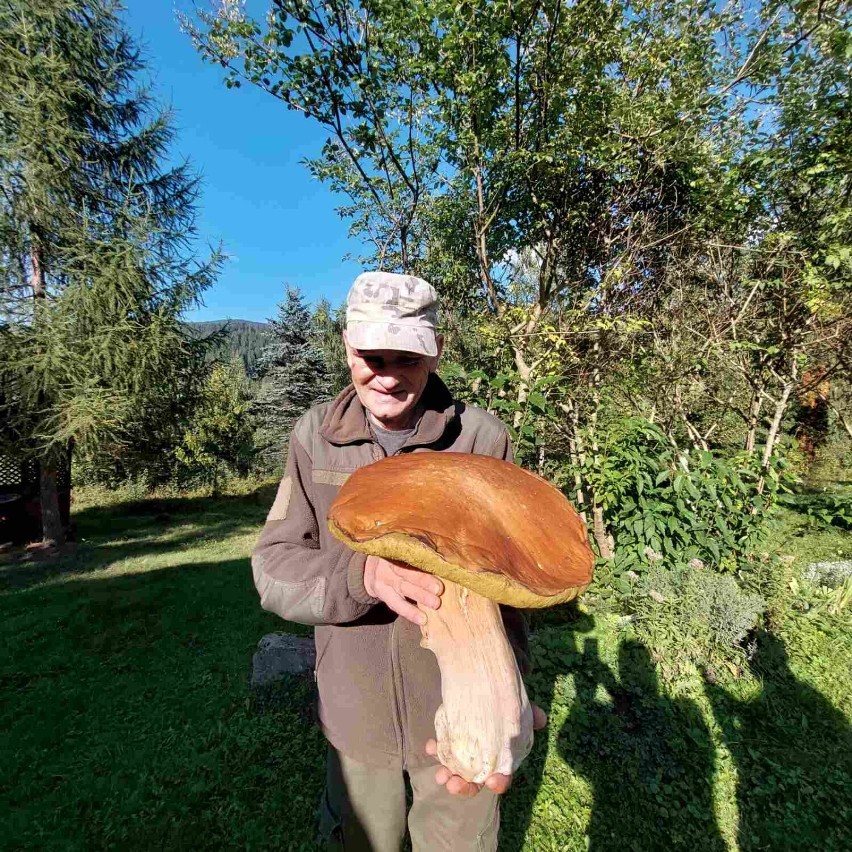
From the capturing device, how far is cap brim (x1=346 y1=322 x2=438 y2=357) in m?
1.39

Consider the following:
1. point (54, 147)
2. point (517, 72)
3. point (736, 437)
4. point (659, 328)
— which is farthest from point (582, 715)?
point (54, 147)

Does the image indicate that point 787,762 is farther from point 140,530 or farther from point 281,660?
point 140,530

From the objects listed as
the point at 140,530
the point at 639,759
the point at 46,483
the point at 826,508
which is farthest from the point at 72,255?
the point at 826,508

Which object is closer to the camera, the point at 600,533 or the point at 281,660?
the point at 281,660

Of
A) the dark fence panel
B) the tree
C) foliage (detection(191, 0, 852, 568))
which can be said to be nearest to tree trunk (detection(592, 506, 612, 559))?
foliage (detection(191, 0, 852, 568))

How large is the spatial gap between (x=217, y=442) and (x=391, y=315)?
1865cm

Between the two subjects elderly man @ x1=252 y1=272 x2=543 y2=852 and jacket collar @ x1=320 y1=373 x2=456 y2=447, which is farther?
jacket collar @ x1=320 y1=373 x2=456 y2=447

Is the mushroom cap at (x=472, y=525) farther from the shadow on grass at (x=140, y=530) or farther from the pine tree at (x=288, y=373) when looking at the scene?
the pine tree at (x=288, y=373)

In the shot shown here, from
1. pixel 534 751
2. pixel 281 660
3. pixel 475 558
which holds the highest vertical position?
pixel 475 558

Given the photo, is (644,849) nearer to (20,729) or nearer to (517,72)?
(20,729)

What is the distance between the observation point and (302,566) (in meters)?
1.39

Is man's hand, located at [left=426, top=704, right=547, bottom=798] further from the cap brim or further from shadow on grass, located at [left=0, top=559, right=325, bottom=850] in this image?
shadow on grass, located at [left=0, top=559, right=325, bottom=850]

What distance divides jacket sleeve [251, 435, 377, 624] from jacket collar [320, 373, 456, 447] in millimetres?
155

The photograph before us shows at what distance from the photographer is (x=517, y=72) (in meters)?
4.68
